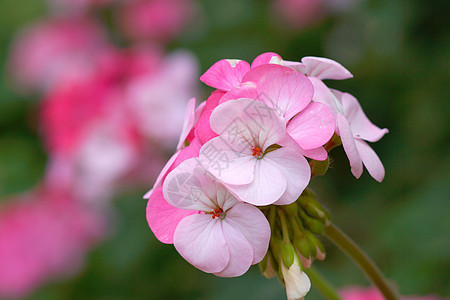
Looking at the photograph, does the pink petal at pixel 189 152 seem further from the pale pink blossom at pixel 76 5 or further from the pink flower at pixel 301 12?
the pale pink blossom at pixel 76 5

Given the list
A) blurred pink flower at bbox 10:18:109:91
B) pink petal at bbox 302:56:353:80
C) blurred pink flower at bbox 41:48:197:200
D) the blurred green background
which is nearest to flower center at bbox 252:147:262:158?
pink petal at bbox 302:56:353:80

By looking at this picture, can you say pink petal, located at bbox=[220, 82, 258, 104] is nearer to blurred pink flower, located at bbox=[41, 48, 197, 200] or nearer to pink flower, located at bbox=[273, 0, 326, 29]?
blurred pink flower, located at bbox=[41, 48, 197, 200]

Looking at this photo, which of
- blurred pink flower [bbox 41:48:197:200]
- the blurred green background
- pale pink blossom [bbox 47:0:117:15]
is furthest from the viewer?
pale pink blossom [bbox 47:0:117:15]

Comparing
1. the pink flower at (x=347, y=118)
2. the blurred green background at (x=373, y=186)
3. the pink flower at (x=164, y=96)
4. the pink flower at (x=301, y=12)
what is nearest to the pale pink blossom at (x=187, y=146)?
the pink flower at (x=347, y=118)

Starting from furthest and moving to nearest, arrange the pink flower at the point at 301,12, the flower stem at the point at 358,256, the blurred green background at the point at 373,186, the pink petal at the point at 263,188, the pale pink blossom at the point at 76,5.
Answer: the pale pink blossom at the point at 76,5 < the pink flower at the point at 301,12 < the blurred green background at the point at 373,186 < the flower stem at the point at 358,256 < the pink petal at the point at 263,188

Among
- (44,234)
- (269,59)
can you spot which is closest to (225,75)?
(269,59)

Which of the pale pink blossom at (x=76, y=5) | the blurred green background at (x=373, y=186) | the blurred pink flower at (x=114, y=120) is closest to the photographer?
the blurred green background at (x=373, y=186)

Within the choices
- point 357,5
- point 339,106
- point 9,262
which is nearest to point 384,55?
point 357,5
